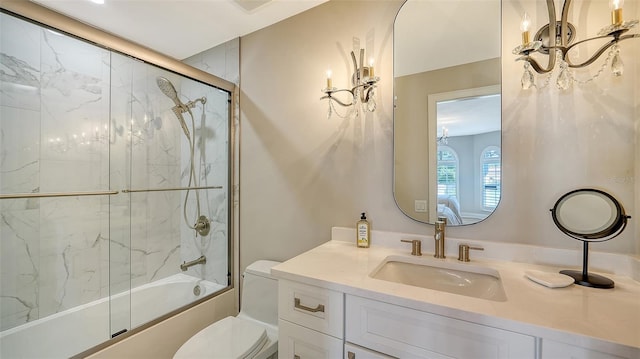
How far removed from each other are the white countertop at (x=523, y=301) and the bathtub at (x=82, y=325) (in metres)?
1.18

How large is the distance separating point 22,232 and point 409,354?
2156 mm

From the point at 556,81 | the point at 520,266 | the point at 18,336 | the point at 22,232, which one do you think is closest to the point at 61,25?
the point at 22,232

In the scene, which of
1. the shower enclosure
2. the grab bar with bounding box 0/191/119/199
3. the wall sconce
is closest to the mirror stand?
the wall sconce

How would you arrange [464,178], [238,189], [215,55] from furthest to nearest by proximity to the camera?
[215,55] → [238,189] → [464,178]

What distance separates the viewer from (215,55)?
82.2 inches

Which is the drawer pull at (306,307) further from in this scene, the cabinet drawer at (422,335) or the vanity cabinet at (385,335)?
the cabinet drawer at (422,335)

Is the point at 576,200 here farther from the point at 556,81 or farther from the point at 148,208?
the point at 148,208

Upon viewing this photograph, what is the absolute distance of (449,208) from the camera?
4.07 ft

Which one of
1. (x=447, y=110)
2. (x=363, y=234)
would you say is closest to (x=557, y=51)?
(x=447, y=110)

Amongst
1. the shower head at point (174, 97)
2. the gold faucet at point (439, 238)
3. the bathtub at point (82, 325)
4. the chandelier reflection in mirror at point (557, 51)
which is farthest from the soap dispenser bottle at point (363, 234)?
the shower head at point (174, 97)

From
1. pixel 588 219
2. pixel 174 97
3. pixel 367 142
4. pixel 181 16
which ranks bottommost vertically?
pixel 588 219

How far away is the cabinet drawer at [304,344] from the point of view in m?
0.89

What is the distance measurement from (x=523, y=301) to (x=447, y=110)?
0.86 meters

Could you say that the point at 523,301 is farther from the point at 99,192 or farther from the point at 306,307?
the point at 99,192
